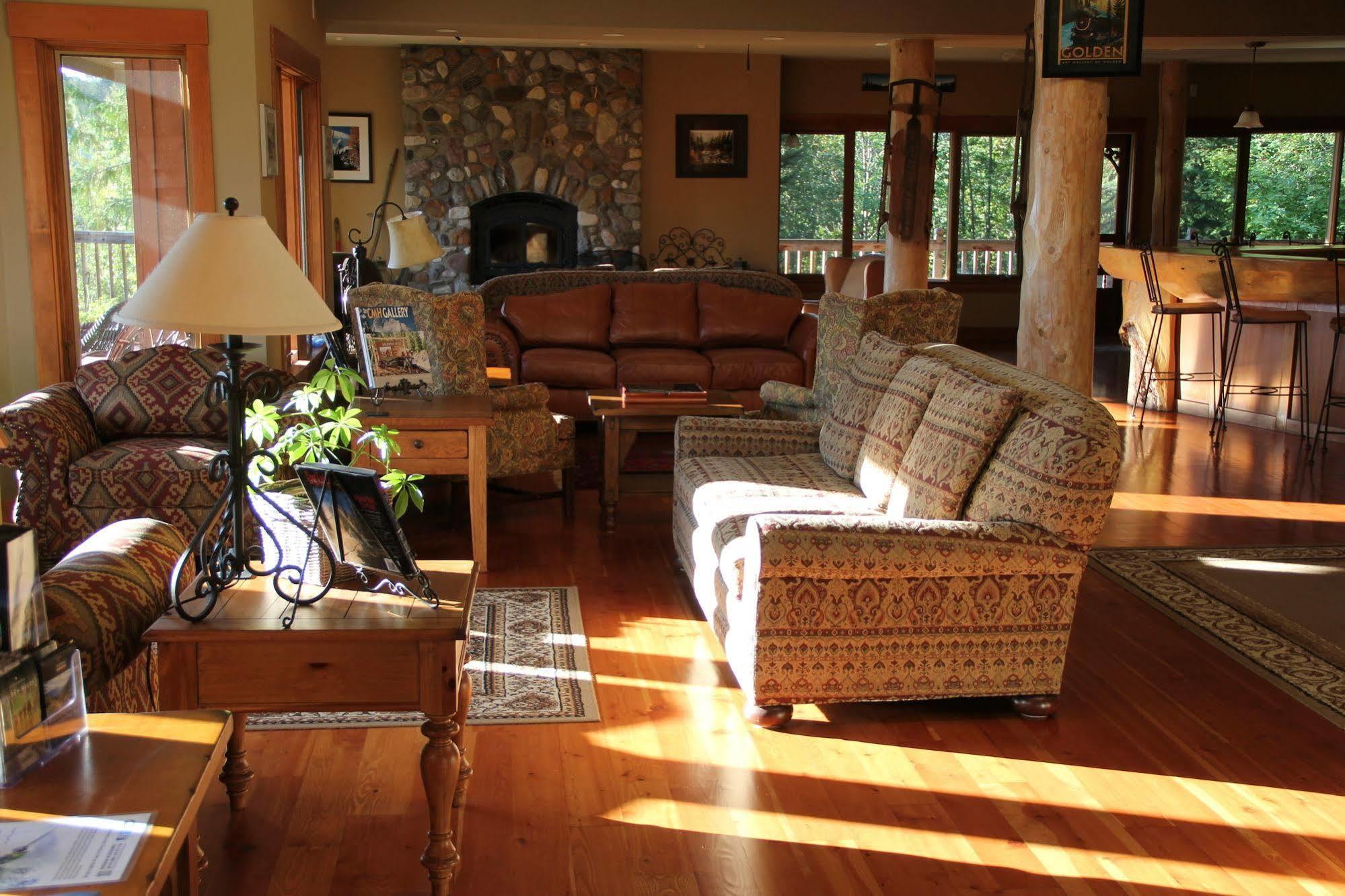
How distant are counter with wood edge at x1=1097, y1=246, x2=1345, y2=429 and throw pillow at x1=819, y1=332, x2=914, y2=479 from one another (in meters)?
4.39

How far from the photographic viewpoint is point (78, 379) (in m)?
4.97

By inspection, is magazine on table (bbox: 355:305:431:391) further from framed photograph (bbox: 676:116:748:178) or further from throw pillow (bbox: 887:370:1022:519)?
framed photograph (bbox: 676:116:748:178)

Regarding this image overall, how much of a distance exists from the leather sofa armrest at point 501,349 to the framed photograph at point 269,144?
1.75 m

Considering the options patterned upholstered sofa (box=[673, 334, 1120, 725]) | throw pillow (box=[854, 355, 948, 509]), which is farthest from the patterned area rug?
throw pillow (box=[854, 355, 948, 509])

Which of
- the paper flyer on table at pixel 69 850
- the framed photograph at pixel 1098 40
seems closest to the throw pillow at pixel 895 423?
the framed photograph at pixel 1098 40

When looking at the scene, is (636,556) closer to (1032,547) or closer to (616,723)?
(616,723)

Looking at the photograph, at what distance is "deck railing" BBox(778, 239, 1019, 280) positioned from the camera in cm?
1284

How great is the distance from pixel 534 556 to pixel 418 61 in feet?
25.2

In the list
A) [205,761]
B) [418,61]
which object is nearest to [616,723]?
[205,761]

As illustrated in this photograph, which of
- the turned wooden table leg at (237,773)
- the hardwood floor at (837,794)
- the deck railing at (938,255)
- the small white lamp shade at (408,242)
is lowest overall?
the hardwood floor at (837,794)

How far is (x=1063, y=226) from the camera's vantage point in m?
5.23

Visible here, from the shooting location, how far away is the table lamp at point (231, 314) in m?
2.33

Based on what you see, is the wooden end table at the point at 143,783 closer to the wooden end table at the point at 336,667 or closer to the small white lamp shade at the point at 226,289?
the wooden end table at the point at 336,667

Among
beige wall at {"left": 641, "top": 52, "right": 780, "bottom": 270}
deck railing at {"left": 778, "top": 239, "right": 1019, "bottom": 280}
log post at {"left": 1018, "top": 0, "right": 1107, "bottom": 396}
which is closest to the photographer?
log post at {"left": 1018, "top": 0, "right": 1107, "bottom": 396}
